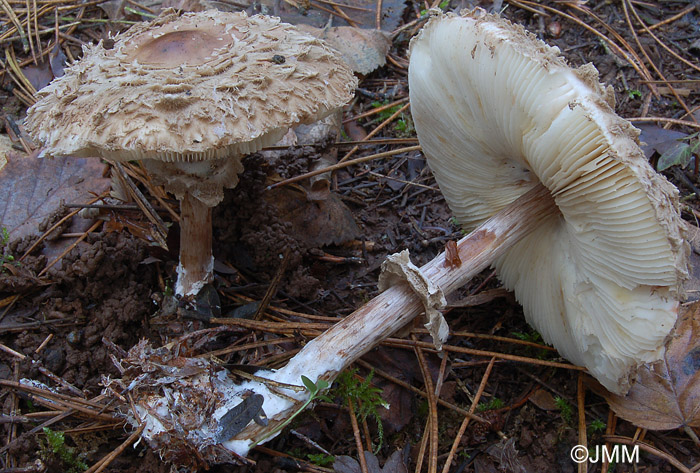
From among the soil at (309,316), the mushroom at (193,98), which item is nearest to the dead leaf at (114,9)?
the soil at (309,316)

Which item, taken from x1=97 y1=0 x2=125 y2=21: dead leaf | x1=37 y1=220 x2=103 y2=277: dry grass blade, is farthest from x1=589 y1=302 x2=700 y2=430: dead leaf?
x1=97 y1=0 x2=125 y2=21: dead leaf

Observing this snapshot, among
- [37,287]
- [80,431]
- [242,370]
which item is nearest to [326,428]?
[242,370]

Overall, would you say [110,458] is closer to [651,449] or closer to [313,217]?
[313,217]

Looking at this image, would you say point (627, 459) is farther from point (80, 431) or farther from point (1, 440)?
point (1, 440)

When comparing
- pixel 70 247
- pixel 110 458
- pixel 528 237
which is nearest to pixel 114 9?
pixel 70 247

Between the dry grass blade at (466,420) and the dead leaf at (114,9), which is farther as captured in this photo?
the dead leaf at (114,9)

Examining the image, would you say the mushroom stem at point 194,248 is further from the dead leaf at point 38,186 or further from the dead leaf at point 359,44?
the dead leaf at point 359,44
